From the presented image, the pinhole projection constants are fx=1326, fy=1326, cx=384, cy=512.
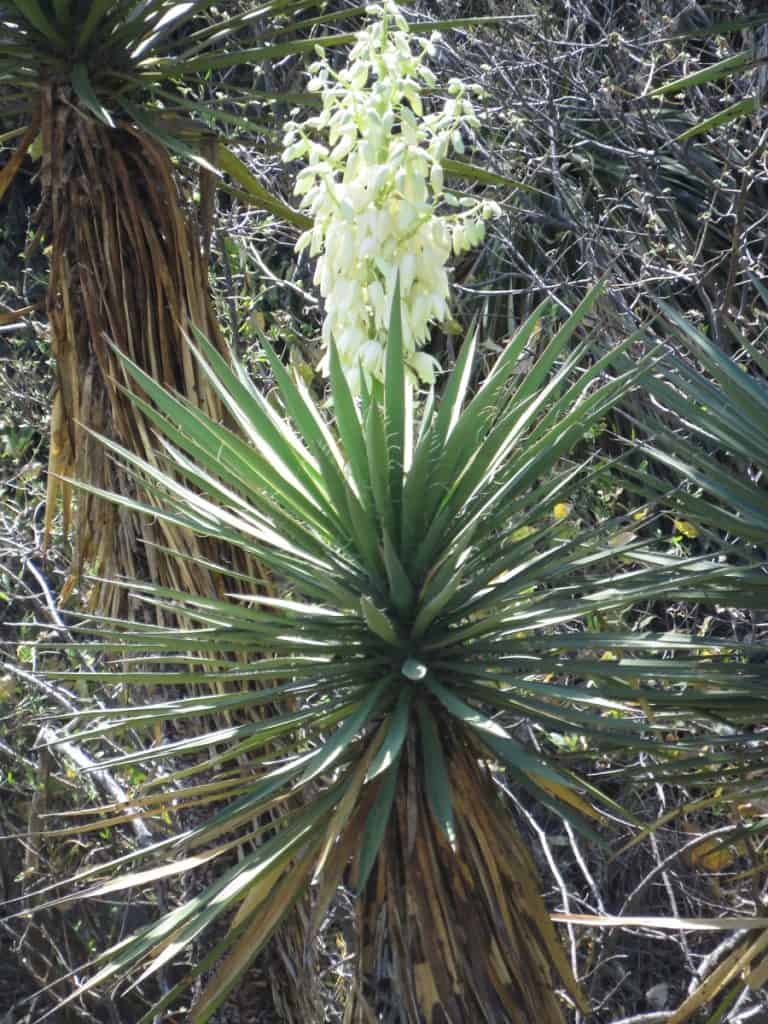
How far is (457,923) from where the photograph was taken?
211 centimetres

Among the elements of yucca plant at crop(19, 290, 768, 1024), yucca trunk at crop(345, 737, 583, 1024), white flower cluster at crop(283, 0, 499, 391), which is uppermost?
white flower cluster at crop(283, 0, 499, 391)

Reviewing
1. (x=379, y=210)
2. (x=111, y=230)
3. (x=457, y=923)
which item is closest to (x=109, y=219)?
(x=111, y=230)

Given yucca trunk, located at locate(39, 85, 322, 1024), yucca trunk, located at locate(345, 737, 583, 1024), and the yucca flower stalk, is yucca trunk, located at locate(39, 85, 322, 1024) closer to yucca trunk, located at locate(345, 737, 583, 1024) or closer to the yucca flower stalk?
the yucca flower stalk

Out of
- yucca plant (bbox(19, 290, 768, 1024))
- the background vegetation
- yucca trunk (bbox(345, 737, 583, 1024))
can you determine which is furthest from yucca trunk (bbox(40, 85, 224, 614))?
yucca trunk (bbox(345, 737, 583, 1024))

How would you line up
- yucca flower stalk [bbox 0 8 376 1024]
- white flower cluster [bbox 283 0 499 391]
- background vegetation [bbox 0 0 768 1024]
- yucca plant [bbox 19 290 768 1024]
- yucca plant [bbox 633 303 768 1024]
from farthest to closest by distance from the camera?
background vegetation [bbox 0 0 768 1024], yucca flower stalk [bbox 0 8 376 1024], white flower cluster [bbox 283 0 499 391], yucca plant [bbox 633 303 768 1024], yucca plant [bbox 19 290 768 1024]

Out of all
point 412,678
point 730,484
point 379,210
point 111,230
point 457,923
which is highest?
point 111,230

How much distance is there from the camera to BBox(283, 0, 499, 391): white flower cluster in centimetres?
232

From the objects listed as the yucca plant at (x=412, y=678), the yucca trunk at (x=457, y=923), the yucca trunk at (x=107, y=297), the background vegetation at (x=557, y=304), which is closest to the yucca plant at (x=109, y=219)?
the yucca trunk at (x=107, y=297)

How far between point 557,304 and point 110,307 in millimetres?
1301

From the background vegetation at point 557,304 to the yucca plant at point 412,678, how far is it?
3.45ft

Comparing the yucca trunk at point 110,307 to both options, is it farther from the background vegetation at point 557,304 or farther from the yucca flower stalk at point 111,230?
the background vegetation at point 557,304

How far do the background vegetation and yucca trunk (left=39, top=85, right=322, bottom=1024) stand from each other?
14 centimetres

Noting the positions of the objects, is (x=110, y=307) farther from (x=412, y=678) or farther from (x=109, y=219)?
(x=412, y=678)

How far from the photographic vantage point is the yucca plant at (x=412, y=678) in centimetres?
206
